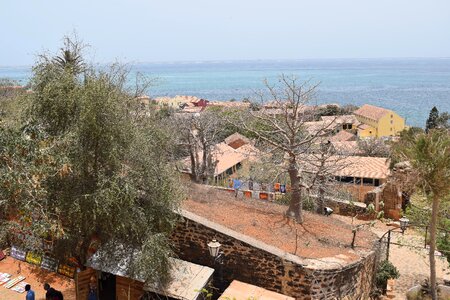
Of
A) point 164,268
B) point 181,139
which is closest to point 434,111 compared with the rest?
point 181,139

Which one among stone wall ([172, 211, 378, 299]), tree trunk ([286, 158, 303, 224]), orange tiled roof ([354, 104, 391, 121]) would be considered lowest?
orange tiled roof ([354, 104, 391, 121])

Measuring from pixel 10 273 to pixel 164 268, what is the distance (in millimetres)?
6251

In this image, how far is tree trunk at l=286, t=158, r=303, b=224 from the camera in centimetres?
1478

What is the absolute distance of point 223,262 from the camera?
1273 cm

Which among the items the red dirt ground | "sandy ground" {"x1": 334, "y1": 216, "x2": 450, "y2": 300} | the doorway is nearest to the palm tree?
the red dirt ground

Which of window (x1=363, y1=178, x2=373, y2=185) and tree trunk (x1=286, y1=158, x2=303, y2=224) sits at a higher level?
tree trunk (x1=286, y1=158, x2=303, y2=224)

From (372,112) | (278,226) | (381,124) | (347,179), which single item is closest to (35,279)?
(278,226)

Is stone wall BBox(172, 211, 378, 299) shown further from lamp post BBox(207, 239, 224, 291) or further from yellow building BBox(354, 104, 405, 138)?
yellow building BBox(354, 104, 405, 138)

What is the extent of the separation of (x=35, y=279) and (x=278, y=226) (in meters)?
7.98

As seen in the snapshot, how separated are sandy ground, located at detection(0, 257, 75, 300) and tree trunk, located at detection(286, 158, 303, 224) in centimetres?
750

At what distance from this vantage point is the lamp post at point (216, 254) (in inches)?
473

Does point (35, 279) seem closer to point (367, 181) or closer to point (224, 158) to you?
point (367, 181)

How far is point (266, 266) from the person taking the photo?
12.2 metres

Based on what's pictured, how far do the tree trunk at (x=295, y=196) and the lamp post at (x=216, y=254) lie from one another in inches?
137
